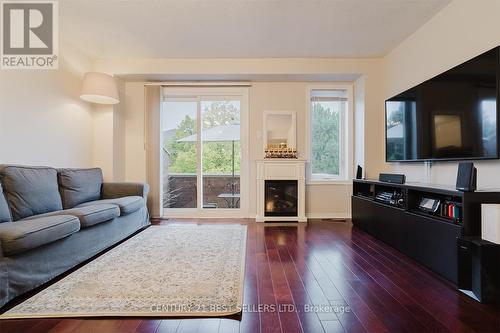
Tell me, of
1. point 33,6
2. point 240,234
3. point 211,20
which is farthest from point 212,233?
point 33,6

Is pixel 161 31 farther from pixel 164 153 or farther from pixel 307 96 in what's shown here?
pixel 307 96

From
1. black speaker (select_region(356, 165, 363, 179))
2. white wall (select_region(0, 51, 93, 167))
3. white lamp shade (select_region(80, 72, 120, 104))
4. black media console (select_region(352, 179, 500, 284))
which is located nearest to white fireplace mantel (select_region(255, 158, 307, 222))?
black speaker (select_region(356, 165, 363, 179))

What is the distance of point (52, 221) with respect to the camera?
1.90 meters

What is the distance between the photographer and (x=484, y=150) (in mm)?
2006

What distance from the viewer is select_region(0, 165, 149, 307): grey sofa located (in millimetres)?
1622

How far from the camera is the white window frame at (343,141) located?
4.27m

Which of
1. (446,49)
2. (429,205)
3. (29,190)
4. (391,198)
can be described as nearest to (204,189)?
(29,190)

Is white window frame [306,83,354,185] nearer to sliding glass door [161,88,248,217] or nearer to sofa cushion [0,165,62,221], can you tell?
sliding glass door [161,88,248,217]

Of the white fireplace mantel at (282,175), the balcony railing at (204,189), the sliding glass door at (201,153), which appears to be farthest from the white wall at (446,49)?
the balcony railing at (204,189)

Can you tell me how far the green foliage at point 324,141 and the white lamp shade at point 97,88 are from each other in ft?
10.6

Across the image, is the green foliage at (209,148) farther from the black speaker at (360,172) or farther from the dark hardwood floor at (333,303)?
the dark hardwood floor at (333,303)

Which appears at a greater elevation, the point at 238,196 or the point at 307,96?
the point at 307,96

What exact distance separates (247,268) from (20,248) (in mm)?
1600

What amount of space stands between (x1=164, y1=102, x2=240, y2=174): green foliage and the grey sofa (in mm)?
1076
